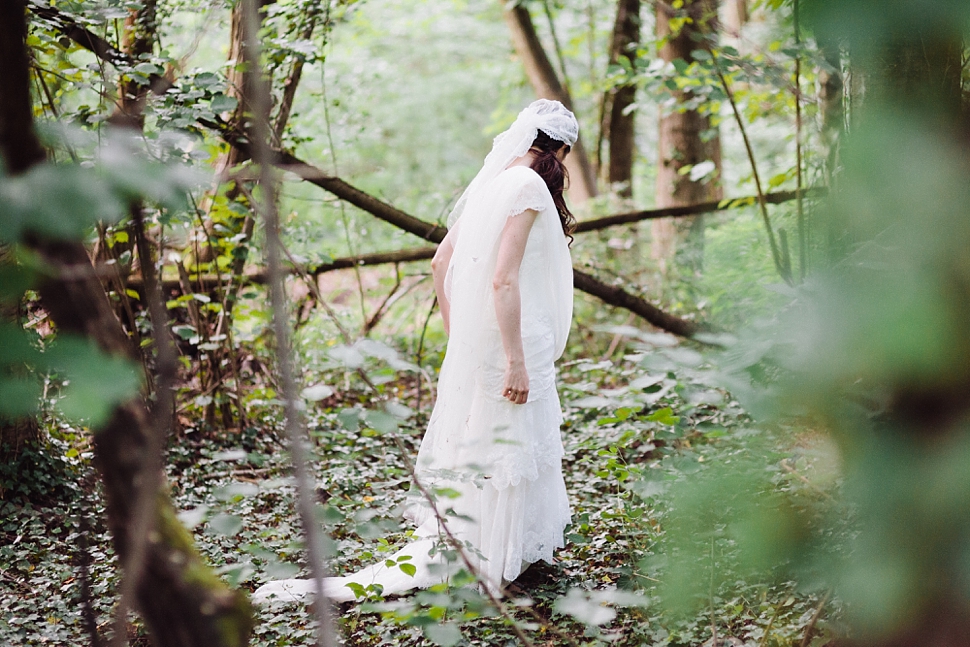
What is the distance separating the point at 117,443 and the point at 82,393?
398mm

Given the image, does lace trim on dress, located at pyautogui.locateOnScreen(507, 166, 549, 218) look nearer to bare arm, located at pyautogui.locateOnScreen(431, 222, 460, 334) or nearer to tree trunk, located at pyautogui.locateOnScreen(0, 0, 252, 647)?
bare arm, located at pyautogui.locateOnScreen(431, 222, 460, 334)

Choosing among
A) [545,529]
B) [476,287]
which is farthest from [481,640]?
[476,287]

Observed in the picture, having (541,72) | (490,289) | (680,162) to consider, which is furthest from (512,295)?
(541,72)

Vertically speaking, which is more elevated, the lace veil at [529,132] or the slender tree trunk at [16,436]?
the lace veil at [529,132]

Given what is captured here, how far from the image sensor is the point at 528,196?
310 cm

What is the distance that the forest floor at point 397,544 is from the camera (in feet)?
6.43

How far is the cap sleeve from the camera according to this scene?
122 inches

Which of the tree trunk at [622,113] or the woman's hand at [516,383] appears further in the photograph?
the tree trunk at [622,113]

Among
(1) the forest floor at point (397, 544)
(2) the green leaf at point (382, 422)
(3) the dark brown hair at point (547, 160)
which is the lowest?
(1) the forest floor at point (397, 544)

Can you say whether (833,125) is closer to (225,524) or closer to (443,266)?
(225,524)

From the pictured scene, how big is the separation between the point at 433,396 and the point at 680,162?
3912mm

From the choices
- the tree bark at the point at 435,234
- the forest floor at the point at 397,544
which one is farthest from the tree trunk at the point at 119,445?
the tree bark at the point at 435,234

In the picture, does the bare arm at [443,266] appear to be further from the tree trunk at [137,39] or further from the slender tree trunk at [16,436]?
the slender tree trunk at [16,436]

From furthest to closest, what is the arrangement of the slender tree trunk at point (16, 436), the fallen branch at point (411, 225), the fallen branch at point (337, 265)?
the fallen branch at point (337, 265)
the fallen branch at point (411, 225)
the slender tree trunk at point (16, 436)
